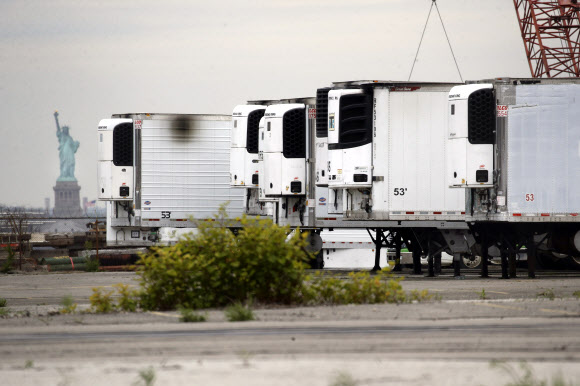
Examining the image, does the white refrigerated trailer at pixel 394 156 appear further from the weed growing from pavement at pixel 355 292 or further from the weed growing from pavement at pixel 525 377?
the weed growing from pavement at pixel 525 377

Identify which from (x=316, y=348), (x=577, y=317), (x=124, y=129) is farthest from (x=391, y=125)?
(x=316, y=348)

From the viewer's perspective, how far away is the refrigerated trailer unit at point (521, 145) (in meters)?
25.2

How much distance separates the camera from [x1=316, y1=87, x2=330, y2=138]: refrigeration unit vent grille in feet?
94.5

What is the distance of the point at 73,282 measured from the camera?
27812 mm

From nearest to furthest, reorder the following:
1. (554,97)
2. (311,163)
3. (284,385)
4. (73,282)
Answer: (284,385) → (554,97) → (73,282) → (311,163)

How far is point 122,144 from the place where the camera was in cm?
3609

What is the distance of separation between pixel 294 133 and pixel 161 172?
706 cm

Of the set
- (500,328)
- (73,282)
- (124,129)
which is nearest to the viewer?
(500,328)

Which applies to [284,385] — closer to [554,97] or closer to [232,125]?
[554,97]

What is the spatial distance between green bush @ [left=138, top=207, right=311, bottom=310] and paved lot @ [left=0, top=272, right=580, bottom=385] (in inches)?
22.5

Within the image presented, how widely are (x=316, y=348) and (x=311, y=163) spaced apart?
20.2m

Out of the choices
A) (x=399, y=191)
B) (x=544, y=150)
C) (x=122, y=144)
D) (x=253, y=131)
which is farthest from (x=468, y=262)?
(x=544, y=150)

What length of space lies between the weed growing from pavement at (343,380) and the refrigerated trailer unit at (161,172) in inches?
1068

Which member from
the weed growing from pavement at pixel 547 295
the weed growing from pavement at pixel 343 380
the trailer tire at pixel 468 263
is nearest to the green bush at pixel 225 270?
the weed growing from pavement at pixel 547 295
